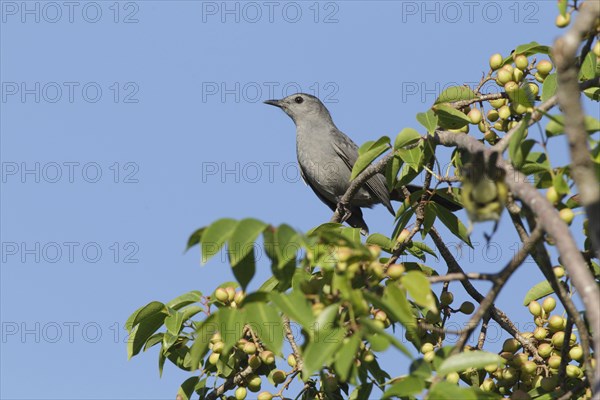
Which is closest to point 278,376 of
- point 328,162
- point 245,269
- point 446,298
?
point 446,298

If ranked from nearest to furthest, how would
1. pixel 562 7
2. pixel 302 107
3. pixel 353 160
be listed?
pixel 562 7, pixel 353 160, pixel 302 107

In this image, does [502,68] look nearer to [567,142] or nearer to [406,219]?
[406,219]

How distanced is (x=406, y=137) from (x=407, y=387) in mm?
1505

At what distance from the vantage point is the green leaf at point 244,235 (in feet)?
7.89

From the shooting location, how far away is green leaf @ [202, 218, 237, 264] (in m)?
2.37

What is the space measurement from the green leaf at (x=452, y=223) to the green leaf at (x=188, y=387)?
131cm

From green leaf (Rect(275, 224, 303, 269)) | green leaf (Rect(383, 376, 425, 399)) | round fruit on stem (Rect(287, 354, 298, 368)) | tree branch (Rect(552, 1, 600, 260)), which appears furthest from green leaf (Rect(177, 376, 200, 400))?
tree branch (Rect(552, 1, 600, 260))

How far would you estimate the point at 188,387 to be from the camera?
394 centimetres

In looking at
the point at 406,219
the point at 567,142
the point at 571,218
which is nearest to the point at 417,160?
the point at 406,219

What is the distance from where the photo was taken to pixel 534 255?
3.09 m

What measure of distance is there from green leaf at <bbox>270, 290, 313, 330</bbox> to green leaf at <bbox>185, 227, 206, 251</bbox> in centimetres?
26

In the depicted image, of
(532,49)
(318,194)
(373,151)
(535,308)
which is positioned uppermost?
(532,49)

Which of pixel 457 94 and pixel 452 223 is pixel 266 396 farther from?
pixel 457 94

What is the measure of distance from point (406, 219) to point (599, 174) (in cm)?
145
